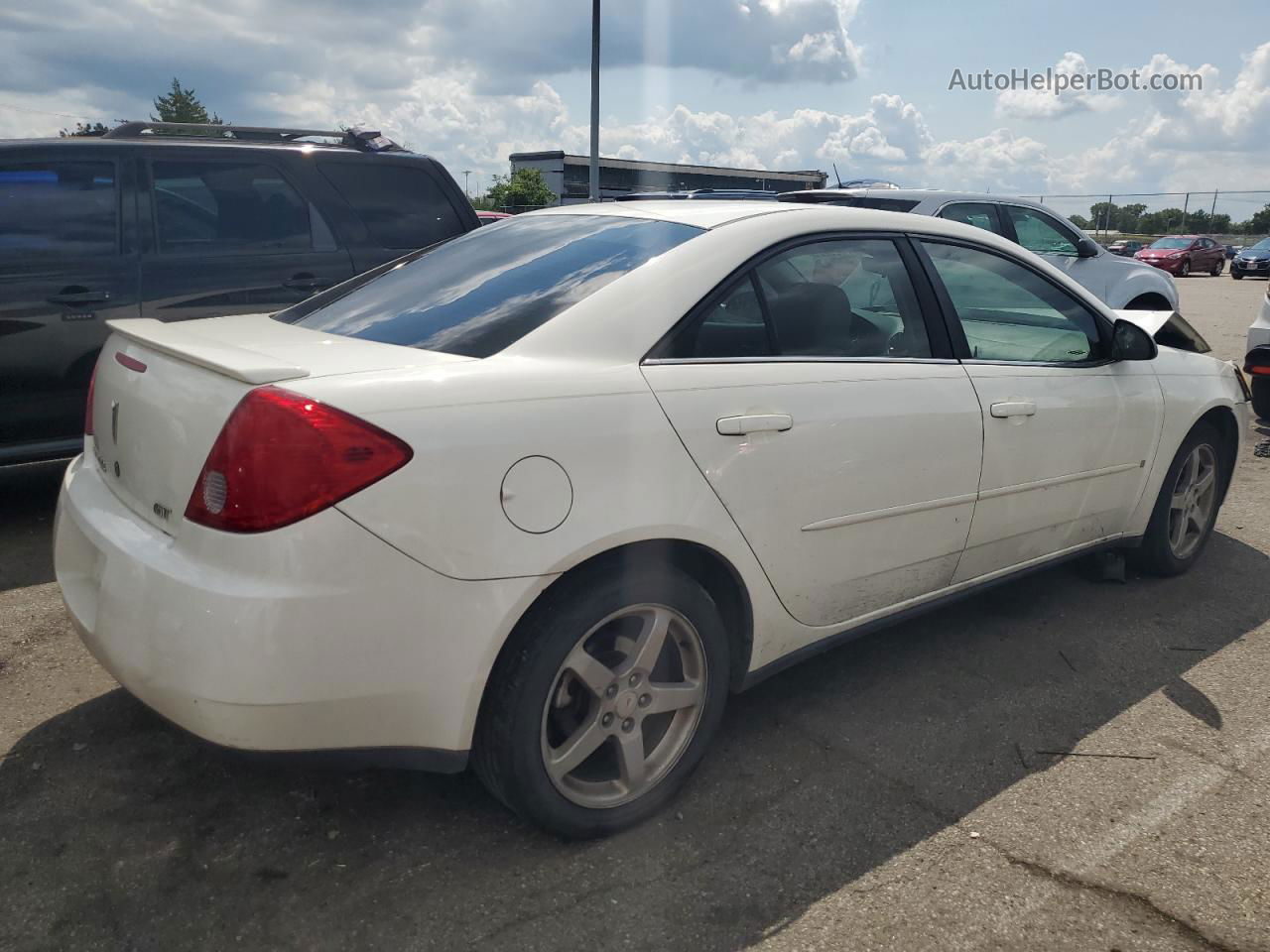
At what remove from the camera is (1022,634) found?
3.85 metres

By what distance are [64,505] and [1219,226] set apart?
47772mm

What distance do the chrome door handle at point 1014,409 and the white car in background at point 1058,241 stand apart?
444 cm

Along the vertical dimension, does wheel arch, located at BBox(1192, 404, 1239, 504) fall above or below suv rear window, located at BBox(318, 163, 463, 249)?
below

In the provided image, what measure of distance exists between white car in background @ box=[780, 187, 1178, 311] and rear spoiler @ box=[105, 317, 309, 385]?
5.81 meters

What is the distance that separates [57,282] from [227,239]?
835 millimetres

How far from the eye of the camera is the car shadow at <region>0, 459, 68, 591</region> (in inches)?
166

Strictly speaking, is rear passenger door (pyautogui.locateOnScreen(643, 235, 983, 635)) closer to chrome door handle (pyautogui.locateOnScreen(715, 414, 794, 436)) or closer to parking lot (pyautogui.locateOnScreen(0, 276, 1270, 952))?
chrome door handle (pyautogui.locateOnScreen(715, 414, 794, 436))

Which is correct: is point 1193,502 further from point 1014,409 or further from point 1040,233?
point 1040,233

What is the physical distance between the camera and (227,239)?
5.18 meters

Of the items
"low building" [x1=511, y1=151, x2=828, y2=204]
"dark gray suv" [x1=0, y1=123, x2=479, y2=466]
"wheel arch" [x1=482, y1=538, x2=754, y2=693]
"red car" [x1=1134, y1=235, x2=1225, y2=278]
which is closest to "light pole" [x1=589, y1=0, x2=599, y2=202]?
"dark gray suv" [x1=0, y1=123, x2=479, y2=466]

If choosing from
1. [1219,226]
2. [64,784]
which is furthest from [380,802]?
[1219,226]

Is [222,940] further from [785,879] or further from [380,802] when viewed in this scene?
[785,879]

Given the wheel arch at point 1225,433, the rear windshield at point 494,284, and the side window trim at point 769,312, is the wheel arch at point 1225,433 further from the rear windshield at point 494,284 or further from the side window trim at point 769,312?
the rear windshield at point 494,284

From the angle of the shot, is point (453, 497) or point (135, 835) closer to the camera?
point (453, 497)
